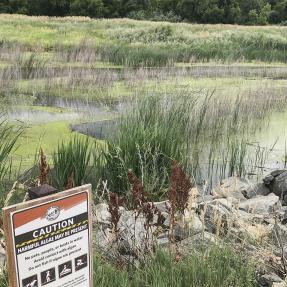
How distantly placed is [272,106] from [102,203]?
547cm

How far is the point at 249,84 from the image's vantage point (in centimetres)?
1091

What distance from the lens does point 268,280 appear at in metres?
2.52

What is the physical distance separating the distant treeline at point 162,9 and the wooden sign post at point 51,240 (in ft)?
115

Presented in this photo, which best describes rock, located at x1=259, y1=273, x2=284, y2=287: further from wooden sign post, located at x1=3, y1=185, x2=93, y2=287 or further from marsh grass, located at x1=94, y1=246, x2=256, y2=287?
wooden sign post, located at x1=3, y1=185, x2=93, y2=287

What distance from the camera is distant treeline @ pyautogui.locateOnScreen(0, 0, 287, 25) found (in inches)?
1435

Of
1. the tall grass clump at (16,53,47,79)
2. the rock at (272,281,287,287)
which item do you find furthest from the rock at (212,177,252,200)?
the tall grass clump at (16,53,47,79)

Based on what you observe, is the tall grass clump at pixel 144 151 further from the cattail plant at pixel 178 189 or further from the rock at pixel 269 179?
the cattail plant at pixel 178 189

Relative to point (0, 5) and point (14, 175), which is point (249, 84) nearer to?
point (14, 175)

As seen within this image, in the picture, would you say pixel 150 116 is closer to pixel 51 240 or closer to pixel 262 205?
pixel 262 205

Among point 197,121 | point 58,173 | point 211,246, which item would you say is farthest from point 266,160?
point 211,246

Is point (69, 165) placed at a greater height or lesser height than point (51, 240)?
lesser

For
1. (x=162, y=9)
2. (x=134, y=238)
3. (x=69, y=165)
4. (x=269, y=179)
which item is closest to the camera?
(x=134, y=238)

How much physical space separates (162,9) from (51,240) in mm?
39533

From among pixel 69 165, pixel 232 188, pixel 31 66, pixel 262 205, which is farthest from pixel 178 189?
pixel 31 66
